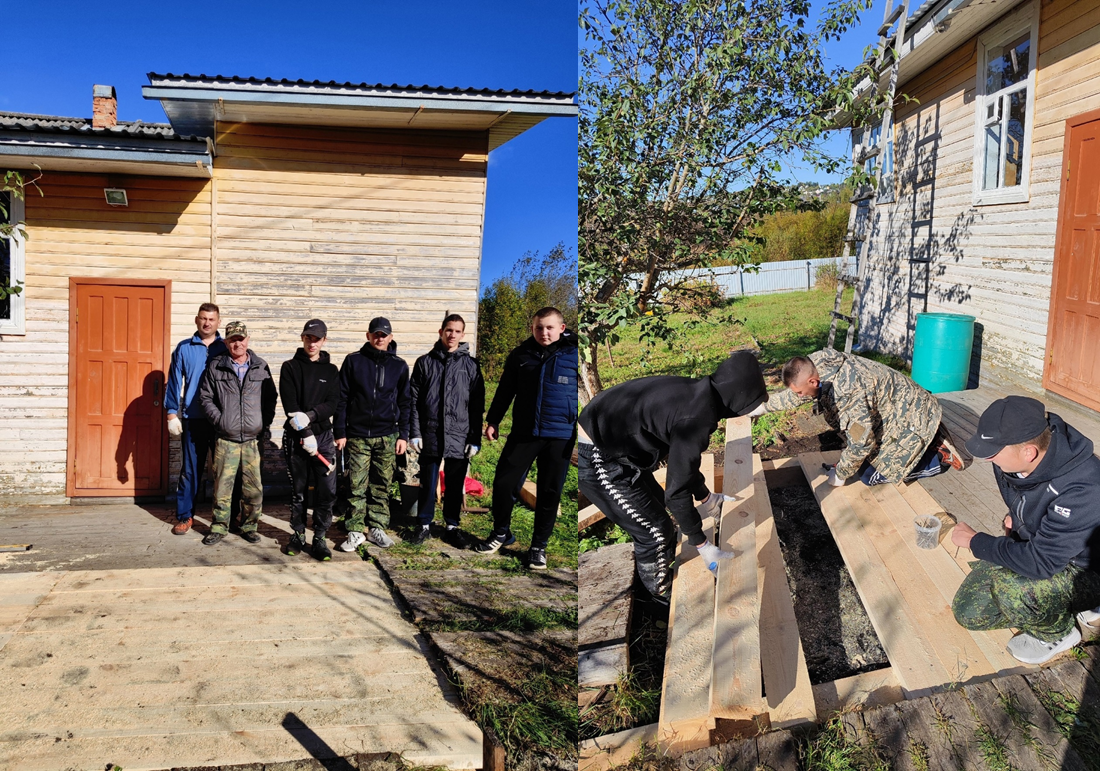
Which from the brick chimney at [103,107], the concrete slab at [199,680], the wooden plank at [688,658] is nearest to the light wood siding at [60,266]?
the brick chimney at [103,107]

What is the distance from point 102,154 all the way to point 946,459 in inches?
102

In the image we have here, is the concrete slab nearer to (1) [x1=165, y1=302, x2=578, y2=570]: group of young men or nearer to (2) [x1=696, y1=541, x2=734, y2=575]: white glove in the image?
(1) [x1=165, y1=302, x2=578, y2=570]: group of young men

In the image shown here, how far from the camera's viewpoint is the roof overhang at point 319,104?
194 centimetres

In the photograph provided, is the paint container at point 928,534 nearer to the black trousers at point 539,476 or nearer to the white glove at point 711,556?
the white glove at point 711,556

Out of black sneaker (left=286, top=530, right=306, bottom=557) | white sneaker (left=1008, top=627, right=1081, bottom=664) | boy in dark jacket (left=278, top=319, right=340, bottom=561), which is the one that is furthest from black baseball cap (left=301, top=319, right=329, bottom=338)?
white sneaker (left=1008, top=627, right=1081, bottom=664)

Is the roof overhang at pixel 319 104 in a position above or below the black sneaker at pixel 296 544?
above

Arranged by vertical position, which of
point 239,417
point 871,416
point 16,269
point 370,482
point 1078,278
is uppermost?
point 1078,278

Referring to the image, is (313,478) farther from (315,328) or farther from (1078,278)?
(1078,278)

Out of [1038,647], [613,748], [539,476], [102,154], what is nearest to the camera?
[613,748]

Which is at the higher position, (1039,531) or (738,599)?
(1039,531)

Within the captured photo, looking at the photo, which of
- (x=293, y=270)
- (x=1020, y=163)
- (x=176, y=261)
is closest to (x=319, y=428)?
(x=293, y=270)

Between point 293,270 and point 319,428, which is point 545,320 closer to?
point 293,270

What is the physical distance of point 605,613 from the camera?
1760mm

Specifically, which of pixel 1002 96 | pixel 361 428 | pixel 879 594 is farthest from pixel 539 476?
pixel 1002 96
